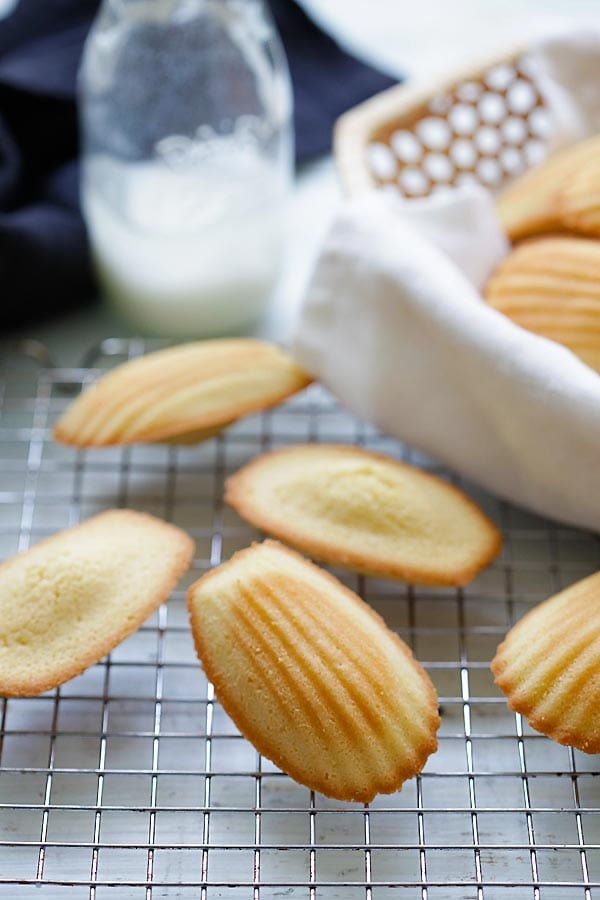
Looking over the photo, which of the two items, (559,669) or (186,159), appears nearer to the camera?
(559,669)

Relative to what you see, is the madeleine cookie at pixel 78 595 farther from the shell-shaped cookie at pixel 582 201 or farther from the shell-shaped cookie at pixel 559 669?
the shell-shaped cookie at pixel 582 201

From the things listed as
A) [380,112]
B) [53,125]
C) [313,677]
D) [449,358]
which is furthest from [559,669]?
[53,125]

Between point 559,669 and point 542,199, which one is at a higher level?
point 542,199

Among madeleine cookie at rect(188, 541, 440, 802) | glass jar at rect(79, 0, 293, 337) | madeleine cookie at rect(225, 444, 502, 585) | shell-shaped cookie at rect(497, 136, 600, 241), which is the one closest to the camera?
madeleine cookie at rect(188, 541, 440, 802)

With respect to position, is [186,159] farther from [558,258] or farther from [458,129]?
[558,258]

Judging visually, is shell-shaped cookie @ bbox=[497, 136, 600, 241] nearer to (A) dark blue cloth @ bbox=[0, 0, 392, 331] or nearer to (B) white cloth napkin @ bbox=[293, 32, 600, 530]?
(B) white cloth napkin @ bbox=[293, 32, 600, 530]

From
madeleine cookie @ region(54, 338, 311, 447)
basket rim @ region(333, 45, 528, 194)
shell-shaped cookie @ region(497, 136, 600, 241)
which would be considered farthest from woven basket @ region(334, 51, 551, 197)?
madeleine cookie @ region(54, 338, 311, 447)
